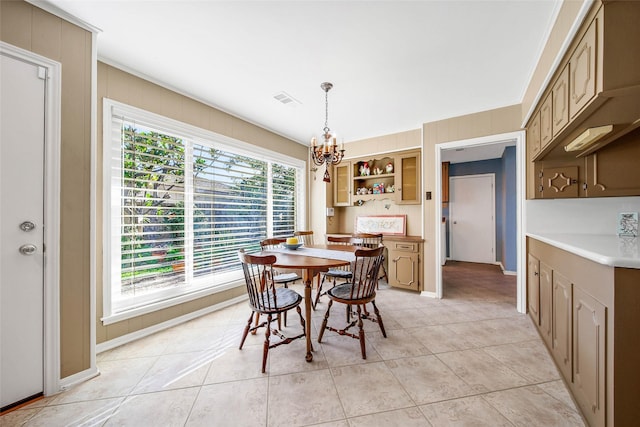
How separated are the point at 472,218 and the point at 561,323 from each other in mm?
4673

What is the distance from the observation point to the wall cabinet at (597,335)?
1.08m

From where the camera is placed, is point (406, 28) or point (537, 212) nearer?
point (406, 28)

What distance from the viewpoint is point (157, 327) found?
8.23ft

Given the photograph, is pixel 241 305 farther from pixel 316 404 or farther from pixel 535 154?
pixel 535 154

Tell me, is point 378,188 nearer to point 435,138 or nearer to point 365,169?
point 365,169

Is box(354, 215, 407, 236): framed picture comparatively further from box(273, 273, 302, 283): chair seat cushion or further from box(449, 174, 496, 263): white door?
box(449, 174, 496, 263): white door

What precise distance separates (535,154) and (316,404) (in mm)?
3069

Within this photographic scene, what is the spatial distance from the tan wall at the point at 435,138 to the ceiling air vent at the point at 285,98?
2.08m

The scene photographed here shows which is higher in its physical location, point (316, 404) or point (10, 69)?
point (10, 69)

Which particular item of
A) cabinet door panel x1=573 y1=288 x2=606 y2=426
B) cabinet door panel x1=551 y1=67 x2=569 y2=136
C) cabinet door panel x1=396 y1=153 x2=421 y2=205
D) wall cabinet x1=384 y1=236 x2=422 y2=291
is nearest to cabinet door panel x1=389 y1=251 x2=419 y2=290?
wall cabinet x1=384 y1=236 x2=422 y2=291

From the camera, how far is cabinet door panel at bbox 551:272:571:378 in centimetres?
159

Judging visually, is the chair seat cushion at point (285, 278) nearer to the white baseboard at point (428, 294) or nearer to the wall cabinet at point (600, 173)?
the white baseboard at point (428, 294)

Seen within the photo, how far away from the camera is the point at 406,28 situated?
6.00ft

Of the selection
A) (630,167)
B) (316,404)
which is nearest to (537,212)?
(630,167)
